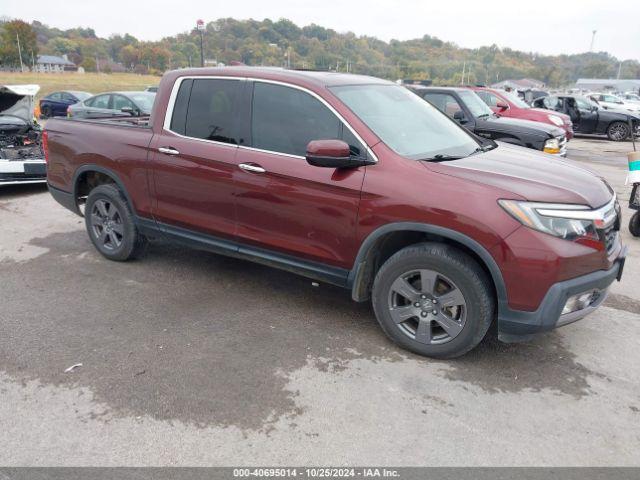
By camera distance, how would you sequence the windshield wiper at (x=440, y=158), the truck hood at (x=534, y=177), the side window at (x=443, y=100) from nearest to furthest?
the truck hood at (x=534, y=177) → the windshield wiper at (x=440, y=158) → the side window at (x=443, y=100)

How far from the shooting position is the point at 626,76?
402 ft

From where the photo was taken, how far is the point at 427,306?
3.37m

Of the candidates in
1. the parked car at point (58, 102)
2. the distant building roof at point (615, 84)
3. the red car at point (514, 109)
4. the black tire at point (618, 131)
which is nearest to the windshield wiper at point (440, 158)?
the red car at point (514, 109)

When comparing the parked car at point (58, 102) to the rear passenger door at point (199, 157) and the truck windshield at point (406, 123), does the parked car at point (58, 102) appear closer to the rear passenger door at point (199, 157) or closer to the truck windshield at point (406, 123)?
the rear passenger door at point (199, 157)

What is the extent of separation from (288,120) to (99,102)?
39.6 feet

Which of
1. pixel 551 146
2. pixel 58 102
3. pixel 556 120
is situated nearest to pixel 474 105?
pixel 551 146

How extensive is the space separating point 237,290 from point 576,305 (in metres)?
2.65

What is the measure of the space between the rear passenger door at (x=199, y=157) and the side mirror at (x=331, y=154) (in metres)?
0.83

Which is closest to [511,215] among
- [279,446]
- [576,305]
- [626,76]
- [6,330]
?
[576,305]

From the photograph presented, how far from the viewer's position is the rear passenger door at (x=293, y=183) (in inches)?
139

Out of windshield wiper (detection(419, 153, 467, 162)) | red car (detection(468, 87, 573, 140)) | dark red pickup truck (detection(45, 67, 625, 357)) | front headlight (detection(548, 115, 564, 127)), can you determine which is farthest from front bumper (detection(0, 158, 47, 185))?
front headlight (detection(548, 115, 564, 127))

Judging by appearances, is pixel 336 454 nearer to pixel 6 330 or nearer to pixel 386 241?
pixel 386 241

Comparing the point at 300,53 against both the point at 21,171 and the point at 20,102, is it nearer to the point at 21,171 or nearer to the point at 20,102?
the point at 20,102

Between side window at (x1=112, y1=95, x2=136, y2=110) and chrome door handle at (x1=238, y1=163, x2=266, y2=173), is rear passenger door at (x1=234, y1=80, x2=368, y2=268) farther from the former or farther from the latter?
side window at (x1=112, y1=95, x2=136, y2=110)
